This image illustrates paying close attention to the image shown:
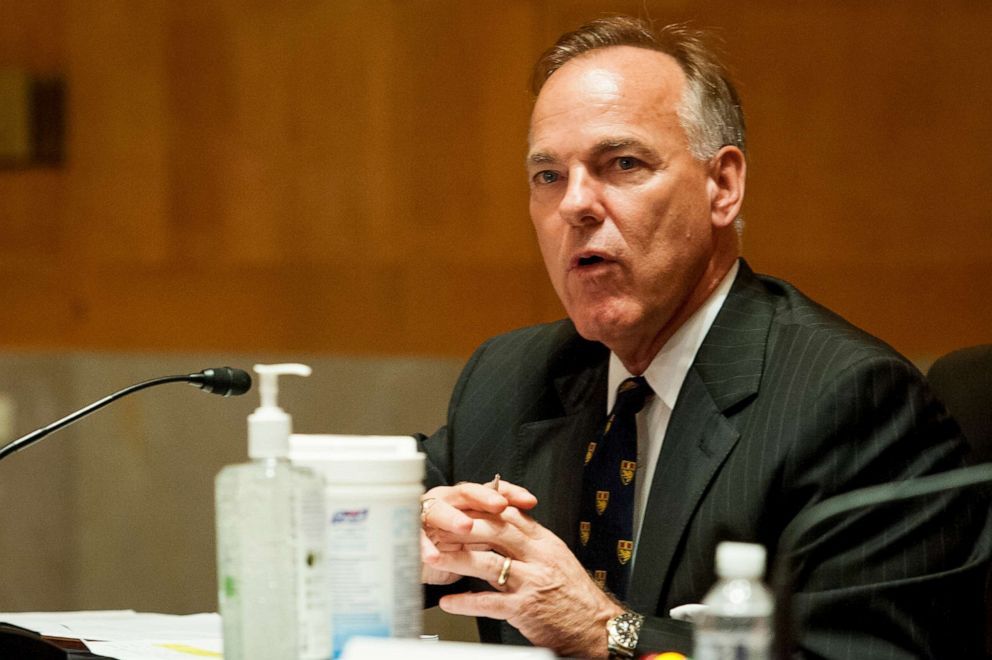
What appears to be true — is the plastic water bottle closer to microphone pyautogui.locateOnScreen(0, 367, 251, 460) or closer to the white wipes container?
the white wipes container

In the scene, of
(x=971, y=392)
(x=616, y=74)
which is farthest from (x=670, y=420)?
(x=616, y=74)

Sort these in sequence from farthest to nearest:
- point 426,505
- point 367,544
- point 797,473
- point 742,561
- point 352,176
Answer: point 352,176 < point 797,473 < point 426,505 < point 367,544 < point 742,561

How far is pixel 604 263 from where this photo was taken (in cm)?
204

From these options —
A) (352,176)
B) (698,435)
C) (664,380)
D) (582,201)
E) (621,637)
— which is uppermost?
(352,176)

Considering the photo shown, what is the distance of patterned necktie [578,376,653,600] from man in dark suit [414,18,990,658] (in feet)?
0.04

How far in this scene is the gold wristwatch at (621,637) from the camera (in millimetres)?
1585

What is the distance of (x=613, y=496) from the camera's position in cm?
198

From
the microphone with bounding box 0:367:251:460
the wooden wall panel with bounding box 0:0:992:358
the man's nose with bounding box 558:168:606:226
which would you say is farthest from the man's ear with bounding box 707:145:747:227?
the wooden wall panel with bounding box 0:0:992:358

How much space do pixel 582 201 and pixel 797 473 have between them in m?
0.55

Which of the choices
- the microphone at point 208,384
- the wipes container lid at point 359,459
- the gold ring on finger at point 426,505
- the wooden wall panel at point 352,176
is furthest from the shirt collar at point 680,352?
the wooden wall panel at point 352,176

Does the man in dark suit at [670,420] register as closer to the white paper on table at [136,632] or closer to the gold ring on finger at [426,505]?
the gold ring on finger at [426,505]

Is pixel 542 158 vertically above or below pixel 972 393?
above

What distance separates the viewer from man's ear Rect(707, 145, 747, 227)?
7.01 feet

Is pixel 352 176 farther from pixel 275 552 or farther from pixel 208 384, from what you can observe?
pixel 275 552
